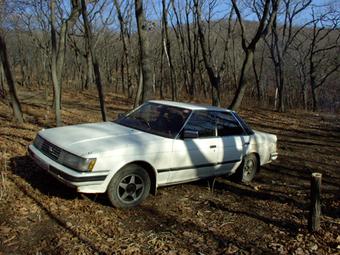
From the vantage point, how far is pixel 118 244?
4191 mm

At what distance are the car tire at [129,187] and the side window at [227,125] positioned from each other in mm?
1823

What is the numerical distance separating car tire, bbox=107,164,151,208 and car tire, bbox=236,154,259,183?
2.31 m

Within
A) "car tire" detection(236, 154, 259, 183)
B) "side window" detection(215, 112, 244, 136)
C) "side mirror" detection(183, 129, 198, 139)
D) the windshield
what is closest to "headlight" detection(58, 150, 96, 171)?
the windshield

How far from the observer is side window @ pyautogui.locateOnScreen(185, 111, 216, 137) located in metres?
6.07

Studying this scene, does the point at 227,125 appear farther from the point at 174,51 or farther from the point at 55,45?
the point at 174,51

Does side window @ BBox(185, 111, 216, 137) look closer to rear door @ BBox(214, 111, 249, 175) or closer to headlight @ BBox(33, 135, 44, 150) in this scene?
rear door @ BBox(214, 111, 249, 175)

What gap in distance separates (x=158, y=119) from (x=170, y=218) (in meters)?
1.82

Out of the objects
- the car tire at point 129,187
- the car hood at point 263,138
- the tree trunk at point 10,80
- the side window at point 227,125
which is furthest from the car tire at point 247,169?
the tree trunk at point 10,80

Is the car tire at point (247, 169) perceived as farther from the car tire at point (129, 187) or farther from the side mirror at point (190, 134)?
the car tire at point (129, 187)

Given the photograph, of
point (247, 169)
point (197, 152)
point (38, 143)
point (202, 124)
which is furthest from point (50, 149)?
point (247, 169)

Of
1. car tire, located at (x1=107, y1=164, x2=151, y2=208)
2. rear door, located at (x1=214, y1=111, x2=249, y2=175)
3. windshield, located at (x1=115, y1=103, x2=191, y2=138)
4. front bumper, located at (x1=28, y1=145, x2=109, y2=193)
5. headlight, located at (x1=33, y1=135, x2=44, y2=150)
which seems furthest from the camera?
rear door, located at (x1=214, y1=111, x2=249, y2=175)

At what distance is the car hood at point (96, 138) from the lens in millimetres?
4930

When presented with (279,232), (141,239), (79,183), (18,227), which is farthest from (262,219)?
(18,227)

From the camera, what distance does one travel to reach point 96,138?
5.26 metres
